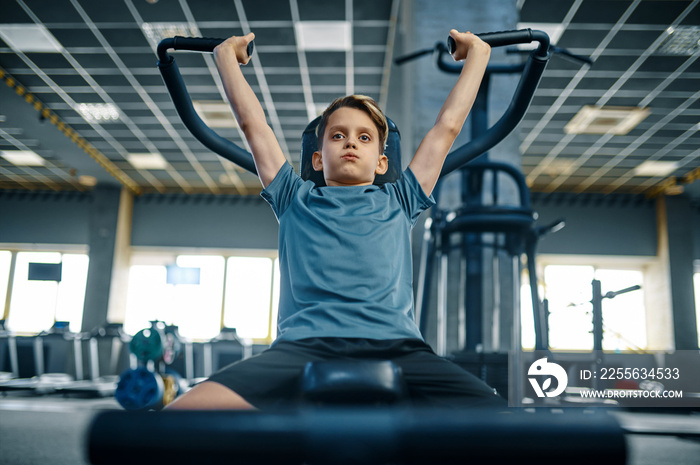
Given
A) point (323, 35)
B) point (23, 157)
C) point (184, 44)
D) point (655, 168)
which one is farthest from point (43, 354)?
point (655, 168)

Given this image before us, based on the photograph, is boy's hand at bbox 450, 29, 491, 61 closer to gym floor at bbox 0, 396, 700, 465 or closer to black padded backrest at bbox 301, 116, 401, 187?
black padded backrest at bbox 301, 116, 401, 187

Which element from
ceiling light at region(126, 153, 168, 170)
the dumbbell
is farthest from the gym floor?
ceiling light at region(126, 153, 168, 170)

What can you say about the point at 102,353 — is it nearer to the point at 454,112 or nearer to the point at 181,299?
→ the point at 181,299

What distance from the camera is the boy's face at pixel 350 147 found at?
1.07 meters

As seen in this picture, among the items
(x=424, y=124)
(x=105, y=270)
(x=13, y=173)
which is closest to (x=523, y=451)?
(x=424, y=124)

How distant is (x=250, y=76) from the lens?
6516 mm

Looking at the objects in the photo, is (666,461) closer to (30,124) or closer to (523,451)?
(523,451)

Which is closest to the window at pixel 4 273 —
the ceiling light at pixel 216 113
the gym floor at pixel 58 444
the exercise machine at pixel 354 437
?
the ceiling light at pixel 216 113

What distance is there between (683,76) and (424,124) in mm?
4915

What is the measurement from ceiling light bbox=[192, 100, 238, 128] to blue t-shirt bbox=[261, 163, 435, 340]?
6379mm

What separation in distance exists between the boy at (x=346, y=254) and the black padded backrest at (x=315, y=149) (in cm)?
3

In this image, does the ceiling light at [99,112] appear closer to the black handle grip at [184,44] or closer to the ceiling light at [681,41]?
the ceiling light at [681,41]

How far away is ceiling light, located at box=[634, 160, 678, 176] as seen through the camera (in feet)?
29.4

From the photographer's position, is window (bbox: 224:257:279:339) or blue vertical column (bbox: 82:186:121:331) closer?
blue vertical column (bbox: 82:186:121:331)
